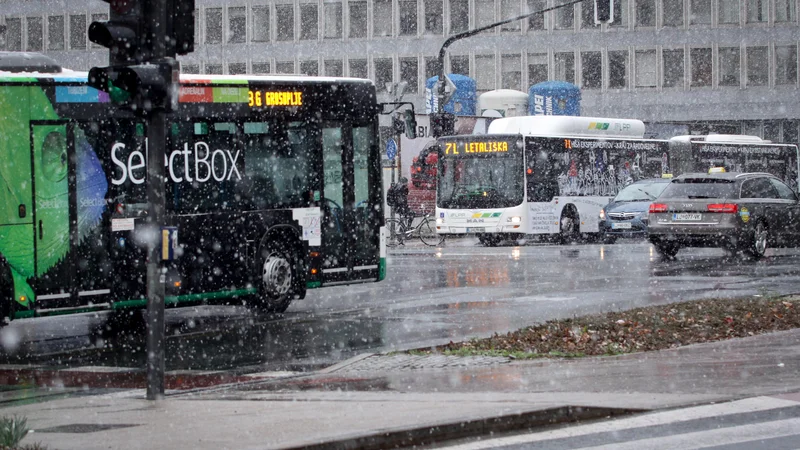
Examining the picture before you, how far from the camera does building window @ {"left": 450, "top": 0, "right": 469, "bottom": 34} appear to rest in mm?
73250

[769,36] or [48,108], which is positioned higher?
[769,36]

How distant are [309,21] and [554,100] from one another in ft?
60.0

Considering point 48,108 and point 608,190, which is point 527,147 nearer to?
point 608,190

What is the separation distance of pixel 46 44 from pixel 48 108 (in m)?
67.1

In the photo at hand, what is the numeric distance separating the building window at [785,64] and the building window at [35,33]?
42.0 meters

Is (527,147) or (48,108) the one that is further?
(527,147)

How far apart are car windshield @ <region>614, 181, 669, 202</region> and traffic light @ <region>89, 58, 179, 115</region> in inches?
1192

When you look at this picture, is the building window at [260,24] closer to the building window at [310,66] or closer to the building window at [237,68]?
the building window at [237,68]

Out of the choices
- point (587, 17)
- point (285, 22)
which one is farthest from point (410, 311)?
point (285, 22)

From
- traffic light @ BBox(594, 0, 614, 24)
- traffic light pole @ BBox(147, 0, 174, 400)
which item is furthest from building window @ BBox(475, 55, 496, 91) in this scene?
traffic light pole @ BBox(147, 0, 174, 400)

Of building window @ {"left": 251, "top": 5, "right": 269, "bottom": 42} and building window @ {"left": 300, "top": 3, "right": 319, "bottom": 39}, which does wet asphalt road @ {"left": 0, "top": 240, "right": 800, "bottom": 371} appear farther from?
building window @ {"left": 251, "top": 5, "right": 269, "bottom": 42}

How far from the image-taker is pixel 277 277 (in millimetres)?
17625

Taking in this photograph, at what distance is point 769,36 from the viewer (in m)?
71.8

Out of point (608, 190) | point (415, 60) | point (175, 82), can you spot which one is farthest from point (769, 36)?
point (175, 82)
